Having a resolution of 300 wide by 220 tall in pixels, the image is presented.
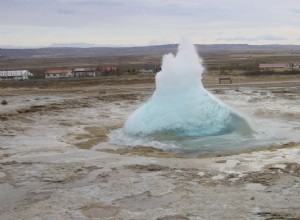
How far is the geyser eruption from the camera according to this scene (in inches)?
536

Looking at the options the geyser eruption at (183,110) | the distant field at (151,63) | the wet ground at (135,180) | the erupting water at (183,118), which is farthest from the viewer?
the distant field at (151,63)

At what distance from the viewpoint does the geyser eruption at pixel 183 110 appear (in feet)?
44.7

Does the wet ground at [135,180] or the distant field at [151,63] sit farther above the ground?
the distant field at [151,63]

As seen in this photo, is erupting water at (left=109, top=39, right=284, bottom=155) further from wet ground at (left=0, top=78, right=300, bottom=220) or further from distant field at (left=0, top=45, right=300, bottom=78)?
distant field at (left=0, top=45, right=300, bottom=78)

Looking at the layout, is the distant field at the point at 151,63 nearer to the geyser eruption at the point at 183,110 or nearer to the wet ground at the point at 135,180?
the geyser eruption at the point at 183,110

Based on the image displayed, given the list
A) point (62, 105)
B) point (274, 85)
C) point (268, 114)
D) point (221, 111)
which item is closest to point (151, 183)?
point (221, 111)

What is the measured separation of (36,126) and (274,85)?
19.3 metres

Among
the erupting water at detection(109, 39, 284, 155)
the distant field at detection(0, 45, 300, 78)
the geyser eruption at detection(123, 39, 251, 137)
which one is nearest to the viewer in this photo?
the erupting water at detection(109, 39, 284, 155)

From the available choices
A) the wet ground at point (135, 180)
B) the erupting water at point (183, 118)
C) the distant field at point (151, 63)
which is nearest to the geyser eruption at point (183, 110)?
the erupting water at point (183, 118)

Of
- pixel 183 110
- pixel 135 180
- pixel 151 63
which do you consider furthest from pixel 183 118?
pixel 151 63

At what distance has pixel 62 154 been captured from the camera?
421 inches

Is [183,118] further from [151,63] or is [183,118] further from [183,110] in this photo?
[151,63]

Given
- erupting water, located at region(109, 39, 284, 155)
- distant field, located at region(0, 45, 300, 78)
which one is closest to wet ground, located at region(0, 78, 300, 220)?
erupting water, located at region(109, 39, 284, 155)

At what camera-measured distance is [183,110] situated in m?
14.0
